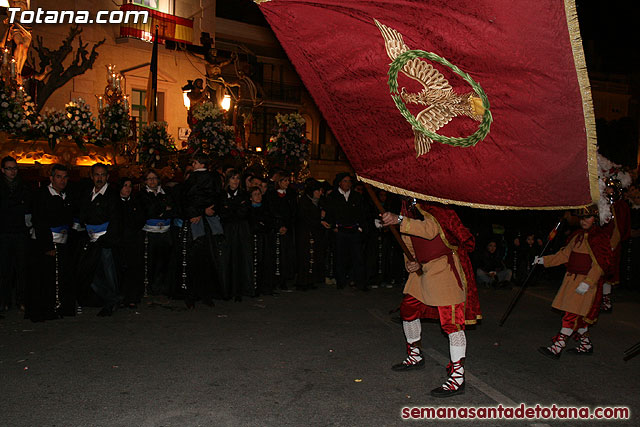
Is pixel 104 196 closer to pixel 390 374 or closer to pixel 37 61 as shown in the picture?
pixel 390 374

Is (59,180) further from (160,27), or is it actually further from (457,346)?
(160,27)

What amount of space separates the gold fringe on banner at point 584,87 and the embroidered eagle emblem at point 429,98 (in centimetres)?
60

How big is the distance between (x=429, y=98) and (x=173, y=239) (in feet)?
19.9

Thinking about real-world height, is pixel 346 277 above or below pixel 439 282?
below

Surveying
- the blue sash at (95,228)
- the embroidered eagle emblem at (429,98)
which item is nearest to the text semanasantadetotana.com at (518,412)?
the embroidered eagle emblem at (429,98)

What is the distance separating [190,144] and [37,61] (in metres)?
9.15

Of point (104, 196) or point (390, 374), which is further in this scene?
point (104, 196)

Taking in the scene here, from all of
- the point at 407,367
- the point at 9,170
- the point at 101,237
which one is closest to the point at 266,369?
the point at 407,367

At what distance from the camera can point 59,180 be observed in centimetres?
765

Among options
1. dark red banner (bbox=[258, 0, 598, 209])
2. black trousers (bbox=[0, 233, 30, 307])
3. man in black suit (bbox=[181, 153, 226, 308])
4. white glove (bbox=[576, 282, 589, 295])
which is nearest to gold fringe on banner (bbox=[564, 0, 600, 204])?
dark red banner (bbox=[258, 0, 598, 209])

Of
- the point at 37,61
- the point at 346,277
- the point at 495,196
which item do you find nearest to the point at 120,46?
the point at 37,61

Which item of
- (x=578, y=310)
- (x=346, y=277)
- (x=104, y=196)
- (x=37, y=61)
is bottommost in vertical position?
(x=346, y=277)

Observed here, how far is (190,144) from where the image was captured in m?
12.0

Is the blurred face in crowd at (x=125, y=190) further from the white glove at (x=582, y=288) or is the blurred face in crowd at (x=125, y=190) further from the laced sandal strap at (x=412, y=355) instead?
the white glove at (x=582, y=288)
